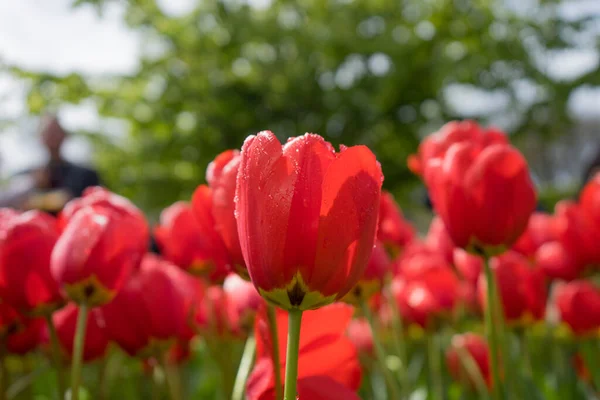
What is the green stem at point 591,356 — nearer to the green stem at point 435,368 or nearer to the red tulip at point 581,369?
the red tulip at point 581,369

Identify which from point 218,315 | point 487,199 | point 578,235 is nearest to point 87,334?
point 218,315

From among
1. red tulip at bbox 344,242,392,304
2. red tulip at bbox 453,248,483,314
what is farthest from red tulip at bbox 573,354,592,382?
red tulip at bbox 344,242,392,304

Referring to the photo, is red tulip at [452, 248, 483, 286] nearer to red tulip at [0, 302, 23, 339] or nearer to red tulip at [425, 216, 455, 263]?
red tulip at [425, 216, 455, 263]

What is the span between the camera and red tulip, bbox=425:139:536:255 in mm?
608

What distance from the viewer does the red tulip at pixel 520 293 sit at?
3.25 feet

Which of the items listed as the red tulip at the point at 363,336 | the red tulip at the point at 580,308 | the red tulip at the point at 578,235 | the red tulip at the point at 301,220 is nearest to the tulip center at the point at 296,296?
the red tulip at the point at 301,220

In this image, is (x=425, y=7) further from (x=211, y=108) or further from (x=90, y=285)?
(x=90, y=285)

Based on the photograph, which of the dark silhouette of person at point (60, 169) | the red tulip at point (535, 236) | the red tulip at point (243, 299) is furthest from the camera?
the dark silhouette of person at point (60, 169)

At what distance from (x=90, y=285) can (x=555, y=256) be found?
0.83 meters

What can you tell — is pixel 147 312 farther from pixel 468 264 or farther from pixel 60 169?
pixel 60 169

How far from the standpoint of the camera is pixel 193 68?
18.5ft

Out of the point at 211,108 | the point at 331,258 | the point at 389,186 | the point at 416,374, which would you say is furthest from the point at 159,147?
the point at 331,258

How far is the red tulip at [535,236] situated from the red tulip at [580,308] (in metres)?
0.10

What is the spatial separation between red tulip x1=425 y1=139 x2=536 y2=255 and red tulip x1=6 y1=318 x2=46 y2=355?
525 millimetres
